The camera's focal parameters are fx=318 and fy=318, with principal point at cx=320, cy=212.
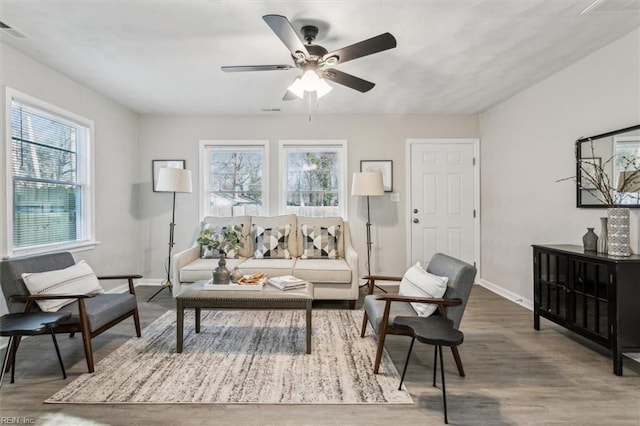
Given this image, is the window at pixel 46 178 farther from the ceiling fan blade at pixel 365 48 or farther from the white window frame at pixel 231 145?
the ceiling fan blade at pixel 365 48

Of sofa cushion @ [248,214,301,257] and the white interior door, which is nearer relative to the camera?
sofa cushion @ [248,214,301,257]

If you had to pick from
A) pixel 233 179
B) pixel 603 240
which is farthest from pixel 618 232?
pixel 233 179

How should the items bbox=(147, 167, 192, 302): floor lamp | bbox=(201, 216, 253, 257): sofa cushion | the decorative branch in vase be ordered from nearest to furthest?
1. the decorative branch in vase
2. bbox=(147, 167, 192, 302): floor lamp
3. bbox=(201, 216, 253, 257): sofa cushion

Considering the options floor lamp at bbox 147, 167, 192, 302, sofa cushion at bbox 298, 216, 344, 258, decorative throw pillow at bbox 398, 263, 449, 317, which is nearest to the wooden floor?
decorative throw pillow at bbox 398, 263, 449, 317

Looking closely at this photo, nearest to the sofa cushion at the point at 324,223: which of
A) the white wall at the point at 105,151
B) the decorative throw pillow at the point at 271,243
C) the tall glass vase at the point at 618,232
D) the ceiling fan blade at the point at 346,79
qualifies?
the decorative throw pillow at the point at 271,243

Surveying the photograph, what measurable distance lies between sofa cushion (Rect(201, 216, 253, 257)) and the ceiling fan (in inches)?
90.3

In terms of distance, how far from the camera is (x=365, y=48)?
2.11 meters

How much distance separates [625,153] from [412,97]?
2170 mm

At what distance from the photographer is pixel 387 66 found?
10.2 feet

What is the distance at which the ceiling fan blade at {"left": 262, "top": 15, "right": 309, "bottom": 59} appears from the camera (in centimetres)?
178

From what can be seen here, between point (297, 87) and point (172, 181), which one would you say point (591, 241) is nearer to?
point (297, 87)

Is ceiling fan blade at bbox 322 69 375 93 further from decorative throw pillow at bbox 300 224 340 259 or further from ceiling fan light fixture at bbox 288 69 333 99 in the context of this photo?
decorative throw pillow at bbox 300 224 340 259

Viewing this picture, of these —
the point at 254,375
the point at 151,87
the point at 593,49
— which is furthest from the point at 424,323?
the point at 151,87

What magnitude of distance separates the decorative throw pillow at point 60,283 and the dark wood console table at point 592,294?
3.86 m
